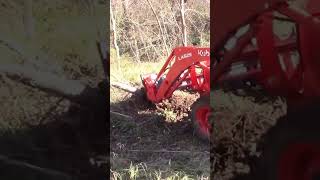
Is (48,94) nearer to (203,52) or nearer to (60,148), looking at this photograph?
(60,148)

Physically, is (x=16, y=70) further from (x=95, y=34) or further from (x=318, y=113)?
(x=318, y=113)

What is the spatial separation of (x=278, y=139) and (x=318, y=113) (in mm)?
189

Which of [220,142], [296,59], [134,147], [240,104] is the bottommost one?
[134,147]

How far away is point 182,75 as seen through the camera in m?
7.14

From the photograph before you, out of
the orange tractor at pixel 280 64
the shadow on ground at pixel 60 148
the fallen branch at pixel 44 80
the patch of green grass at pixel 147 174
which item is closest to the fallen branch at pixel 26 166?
the shadow on ground at pixel 60 148

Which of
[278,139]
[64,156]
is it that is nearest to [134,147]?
[64,156]

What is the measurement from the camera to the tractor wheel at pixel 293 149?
6.97ft

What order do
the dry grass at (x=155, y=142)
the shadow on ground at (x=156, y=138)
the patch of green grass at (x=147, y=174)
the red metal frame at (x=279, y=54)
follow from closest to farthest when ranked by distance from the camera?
the red metal frame at (x=279, y=54)
the patch of green grass at (x=147, y=174)
the dry grass at (x=155, y=142)
the shadow on ground at (x=156, y=138)

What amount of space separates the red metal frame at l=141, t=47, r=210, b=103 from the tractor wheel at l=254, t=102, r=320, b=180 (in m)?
4.33

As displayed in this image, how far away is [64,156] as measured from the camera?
257 centimetres

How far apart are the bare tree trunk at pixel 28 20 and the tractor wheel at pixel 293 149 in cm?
109

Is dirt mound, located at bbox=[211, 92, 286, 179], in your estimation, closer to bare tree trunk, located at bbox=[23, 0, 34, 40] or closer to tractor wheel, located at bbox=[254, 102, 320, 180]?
tractor wheel, located at bbox=[254, 102, 320, 180]

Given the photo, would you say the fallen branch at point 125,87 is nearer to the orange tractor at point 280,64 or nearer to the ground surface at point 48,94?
the ground surface at point 48,94

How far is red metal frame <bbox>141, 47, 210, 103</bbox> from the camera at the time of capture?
668cm
